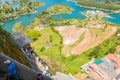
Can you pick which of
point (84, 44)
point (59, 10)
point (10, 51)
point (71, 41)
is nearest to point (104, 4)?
point (59, 10)

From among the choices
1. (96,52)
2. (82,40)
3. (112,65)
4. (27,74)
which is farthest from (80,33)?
(27,74)

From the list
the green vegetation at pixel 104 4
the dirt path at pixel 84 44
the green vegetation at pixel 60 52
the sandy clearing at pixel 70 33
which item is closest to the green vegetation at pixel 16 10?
the green vegetation at pixel 104 4

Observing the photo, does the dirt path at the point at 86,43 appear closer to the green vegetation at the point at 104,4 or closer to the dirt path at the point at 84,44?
the dirt path at the point at 84,44

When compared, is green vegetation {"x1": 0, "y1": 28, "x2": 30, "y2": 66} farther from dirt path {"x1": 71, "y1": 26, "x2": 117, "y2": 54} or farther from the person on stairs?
dirt path {"x1": 71, "y1": 26, "x2": 117, "y2": 54}

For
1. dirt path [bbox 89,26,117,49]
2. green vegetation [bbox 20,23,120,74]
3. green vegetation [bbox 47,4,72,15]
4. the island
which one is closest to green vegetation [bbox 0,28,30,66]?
the island

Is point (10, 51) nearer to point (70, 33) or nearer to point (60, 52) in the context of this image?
point (60, 52)
